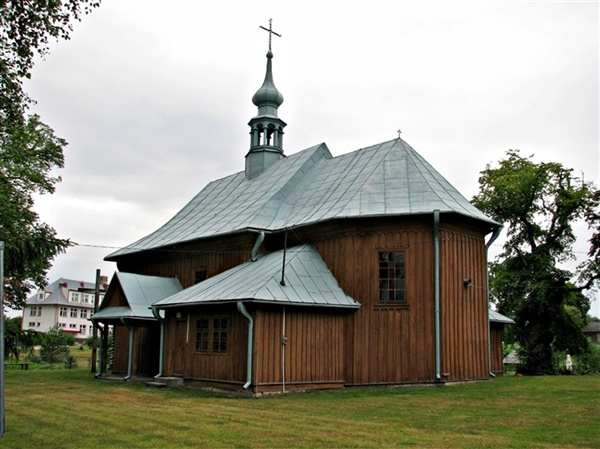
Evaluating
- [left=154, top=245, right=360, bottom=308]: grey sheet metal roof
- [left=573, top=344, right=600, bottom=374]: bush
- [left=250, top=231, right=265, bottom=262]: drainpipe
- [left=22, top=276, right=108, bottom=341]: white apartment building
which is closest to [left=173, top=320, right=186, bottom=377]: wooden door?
[left=154, top=245, right=360, bottom=308]: grey sheet metal roof

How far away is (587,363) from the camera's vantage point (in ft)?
112

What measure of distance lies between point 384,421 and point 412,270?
24.9ft

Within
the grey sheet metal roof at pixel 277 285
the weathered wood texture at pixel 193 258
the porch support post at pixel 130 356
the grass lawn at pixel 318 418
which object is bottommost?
the grass lawn at pixel 318 418

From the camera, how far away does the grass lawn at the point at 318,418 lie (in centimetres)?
931

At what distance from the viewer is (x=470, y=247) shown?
19531 millimetres

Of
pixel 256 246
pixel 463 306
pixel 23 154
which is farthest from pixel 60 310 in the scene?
pixel 463 306

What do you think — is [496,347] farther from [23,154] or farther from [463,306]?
[23,154]

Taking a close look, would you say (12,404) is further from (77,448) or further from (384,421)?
(384,421)

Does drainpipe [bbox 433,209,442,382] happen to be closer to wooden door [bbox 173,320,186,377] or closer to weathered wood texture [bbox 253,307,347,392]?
weathered wood texture [bbox 253,307,347,392]

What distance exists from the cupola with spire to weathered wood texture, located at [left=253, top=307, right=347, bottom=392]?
11.2 metres

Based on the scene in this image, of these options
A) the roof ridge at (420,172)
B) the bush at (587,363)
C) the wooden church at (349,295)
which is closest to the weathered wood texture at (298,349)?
the wooden church at (349,295)

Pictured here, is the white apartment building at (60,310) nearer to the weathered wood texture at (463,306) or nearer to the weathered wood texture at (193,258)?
the weathered wood texture at (193,258)

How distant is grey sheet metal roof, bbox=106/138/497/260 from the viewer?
19.4m

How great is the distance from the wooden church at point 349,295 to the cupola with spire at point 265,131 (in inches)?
242
